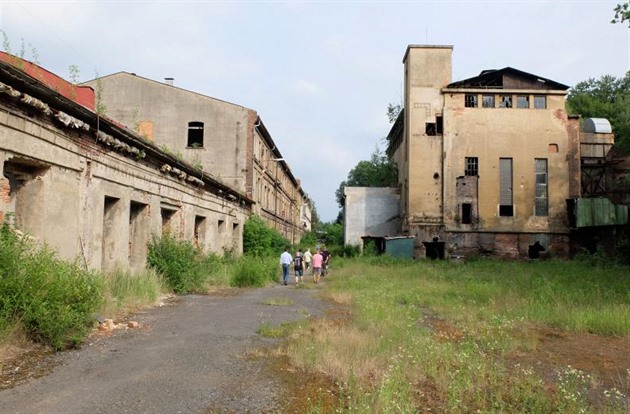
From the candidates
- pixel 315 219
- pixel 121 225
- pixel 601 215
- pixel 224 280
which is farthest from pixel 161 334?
pixel 315 219

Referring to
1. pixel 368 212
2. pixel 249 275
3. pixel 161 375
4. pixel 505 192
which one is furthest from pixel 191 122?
pixel 161 375

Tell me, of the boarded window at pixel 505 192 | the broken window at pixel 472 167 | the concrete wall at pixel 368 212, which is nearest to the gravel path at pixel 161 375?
the broken window at pixel 472 167

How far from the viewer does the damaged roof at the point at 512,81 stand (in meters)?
31.8

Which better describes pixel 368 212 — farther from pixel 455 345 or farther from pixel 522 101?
pixel 455 345

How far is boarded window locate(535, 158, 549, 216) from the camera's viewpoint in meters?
32.1

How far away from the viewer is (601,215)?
3028 cm

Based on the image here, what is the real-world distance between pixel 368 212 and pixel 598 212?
15643 mm

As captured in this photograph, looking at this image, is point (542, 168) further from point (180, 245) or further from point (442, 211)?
point (180, 245)

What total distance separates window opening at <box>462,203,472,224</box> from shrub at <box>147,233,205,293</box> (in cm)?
2174

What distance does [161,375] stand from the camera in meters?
5.88

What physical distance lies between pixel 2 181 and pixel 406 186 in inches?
1132

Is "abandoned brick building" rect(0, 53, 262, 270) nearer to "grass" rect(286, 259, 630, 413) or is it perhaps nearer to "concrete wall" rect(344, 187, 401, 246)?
"grass" rect(286, 259, 630, 413)

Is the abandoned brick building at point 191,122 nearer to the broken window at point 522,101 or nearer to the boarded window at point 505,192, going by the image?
the boarded window at point 505,192

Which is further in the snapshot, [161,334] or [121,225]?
[121,225]
